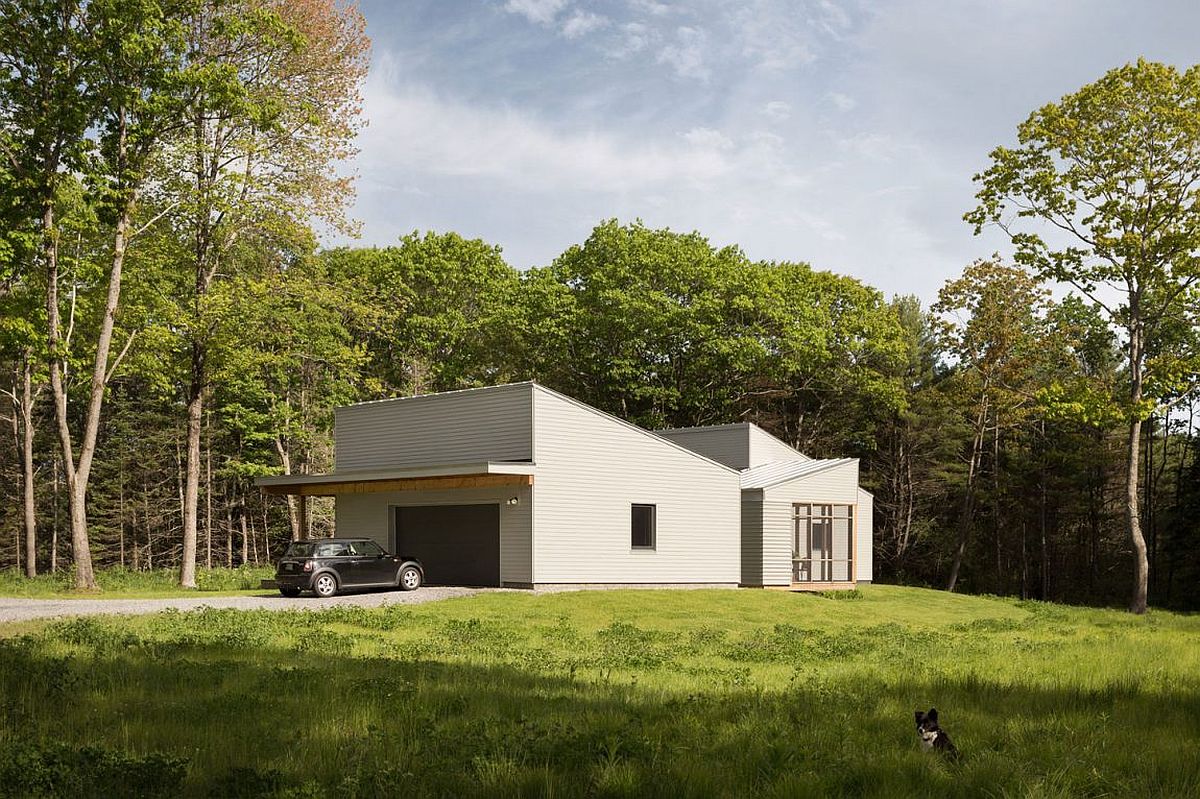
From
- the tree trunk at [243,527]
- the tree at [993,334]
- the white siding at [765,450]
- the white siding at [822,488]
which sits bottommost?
the tree trunk at [243,527]

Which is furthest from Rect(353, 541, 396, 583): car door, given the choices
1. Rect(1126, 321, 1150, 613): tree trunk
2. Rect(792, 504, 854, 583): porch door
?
Rect(1126, 321, 1150, 613): tree trunk

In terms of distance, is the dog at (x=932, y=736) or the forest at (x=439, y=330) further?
the forest at (x=439, y=330)

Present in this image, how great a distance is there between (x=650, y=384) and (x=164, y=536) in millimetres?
25261

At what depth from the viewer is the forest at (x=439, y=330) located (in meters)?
26.9

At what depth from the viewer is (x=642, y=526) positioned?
29641 millimetres

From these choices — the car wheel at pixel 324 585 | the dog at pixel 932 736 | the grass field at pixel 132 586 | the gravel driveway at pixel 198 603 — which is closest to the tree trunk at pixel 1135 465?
the gravel driveway at pixel 198 603

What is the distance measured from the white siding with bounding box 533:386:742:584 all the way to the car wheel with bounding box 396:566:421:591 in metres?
2.86

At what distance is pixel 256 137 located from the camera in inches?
1196

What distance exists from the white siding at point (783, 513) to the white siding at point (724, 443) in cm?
283

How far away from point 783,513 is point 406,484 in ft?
38.2

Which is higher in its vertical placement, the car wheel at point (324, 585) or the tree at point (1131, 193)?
the tree at point (1131, 193)

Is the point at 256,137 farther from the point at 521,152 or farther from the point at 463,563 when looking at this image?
the point at 463,563

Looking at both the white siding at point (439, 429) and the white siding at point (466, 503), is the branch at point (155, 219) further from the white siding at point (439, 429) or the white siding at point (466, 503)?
the white siding at point (466, 503)

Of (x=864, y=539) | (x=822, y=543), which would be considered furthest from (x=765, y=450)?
(x=864, y=539)
